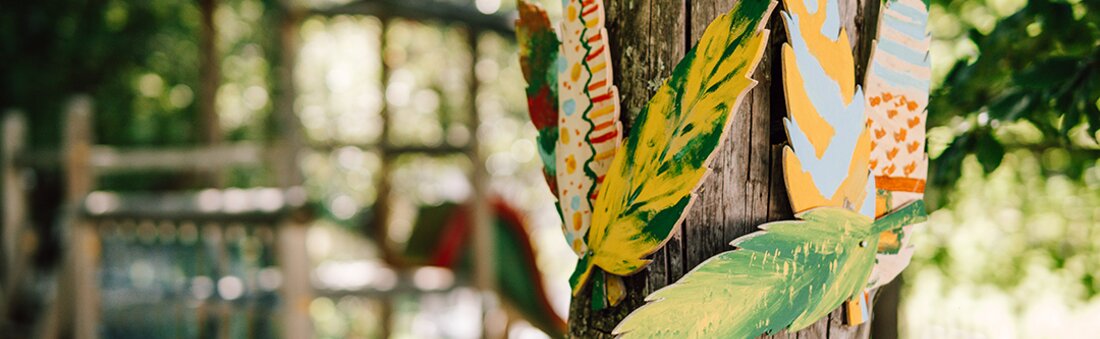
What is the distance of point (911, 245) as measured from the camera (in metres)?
1.05

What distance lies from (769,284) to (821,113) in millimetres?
174

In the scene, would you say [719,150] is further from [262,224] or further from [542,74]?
[262,224]

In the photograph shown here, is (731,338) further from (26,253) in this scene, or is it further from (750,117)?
(26,253)

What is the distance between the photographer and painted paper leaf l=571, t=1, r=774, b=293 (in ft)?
2.68

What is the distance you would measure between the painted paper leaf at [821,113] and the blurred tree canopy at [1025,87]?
424mm

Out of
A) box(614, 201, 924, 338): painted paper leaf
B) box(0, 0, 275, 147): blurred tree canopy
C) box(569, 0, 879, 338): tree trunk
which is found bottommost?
box(614, 201, 924, 338): painted paper leaf

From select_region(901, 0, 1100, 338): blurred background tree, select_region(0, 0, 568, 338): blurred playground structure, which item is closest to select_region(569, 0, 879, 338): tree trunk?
select_region(901, 0, 1100, 338): blurred background tree

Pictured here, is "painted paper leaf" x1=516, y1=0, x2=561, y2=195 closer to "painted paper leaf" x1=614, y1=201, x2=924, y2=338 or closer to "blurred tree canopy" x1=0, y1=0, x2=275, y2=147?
"painted paper leaf" x1=614, y1=201, x2=924, y2=338

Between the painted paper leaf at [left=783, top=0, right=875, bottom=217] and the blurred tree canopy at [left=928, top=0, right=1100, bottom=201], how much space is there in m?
0.42

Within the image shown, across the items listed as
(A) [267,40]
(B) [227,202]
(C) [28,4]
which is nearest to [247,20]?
(A) [267,40]

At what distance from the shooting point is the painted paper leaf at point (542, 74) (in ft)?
3.44

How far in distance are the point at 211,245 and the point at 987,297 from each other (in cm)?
275

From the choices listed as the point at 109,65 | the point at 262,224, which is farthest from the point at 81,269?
the point at 109,65

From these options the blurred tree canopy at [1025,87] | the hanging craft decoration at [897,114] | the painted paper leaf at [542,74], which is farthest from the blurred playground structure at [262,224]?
the hanging craft decoration at [897,114]
